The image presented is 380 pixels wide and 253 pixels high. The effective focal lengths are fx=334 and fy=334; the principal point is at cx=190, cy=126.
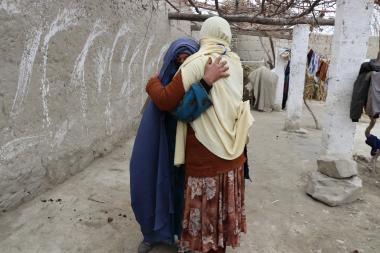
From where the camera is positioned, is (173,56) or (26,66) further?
(26,66)

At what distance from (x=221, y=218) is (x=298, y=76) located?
5.62m

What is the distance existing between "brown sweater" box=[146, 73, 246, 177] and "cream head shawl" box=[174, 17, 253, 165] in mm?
34

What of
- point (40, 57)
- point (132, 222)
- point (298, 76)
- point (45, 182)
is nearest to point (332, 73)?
point (132, 222)

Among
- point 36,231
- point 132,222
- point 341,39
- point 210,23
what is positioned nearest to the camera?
point 210,23

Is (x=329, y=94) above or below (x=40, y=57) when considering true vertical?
below

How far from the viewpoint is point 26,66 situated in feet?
8.66

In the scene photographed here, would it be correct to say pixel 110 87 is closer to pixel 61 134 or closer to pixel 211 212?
pixel 61 134

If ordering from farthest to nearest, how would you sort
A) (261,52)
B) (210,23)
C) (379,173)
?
1. (261,52)
2. (379,173)
3. (210,23)

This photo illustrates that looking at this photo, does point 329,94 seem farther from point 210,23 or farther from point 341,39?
point 210,23

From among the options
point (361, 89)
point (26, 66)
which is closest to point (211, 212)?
point (26, 66)

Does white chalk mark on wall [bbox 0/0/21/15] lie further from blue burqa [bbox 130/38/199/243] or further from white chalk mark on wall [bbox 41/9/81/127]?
blue burqa [bbox 130/38/199/243]

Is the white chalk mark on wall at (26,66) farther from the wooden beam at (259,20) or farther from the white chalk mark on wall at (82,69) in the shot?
the wooden beam at (259,20)

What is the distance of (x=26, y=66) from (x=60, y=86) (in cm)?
52

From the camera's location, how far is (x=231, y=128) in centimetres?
190
